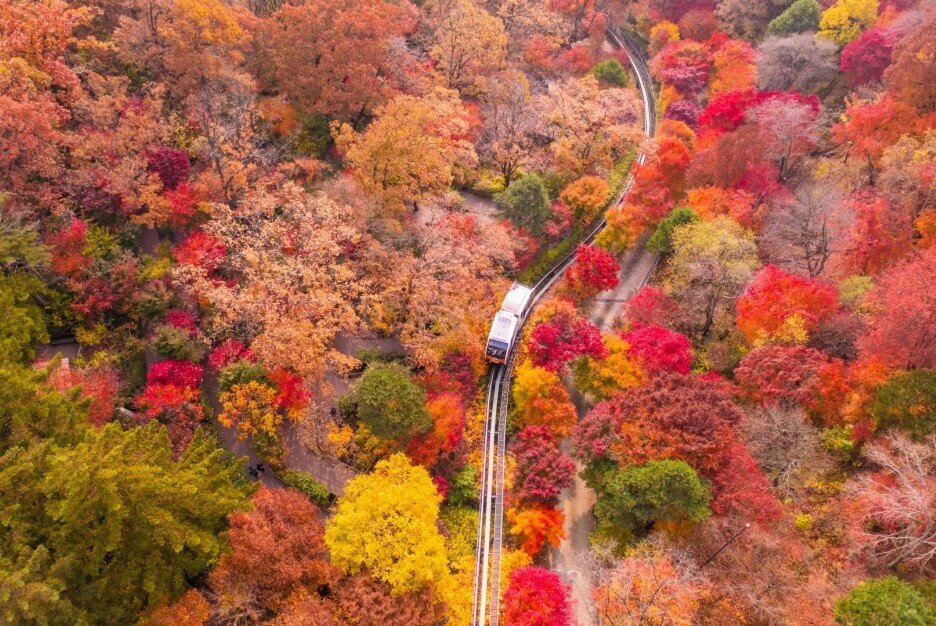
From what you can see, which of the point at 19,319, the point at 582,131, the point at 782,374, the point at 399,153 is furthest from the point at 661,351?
the point at 19,319

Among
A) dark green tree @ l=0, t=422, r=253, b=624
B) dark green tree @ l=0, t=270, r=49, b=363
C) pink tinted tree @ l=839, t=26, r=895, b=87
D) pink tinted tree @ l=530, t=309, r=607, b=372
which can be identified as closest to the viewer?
dark green tree @ l=0, t=422, r=253, b=624

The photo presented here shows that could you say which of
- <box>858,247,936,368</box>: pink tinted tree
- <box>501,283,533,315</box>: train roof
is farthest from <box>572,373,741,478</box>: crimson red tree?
<box>501,283,533,315</box>: train roof

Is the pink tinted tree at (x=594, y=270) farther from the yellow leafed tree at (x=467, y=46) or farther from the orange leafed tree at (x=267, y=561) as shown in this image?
the orange leafed tree at (x=267, y=561)

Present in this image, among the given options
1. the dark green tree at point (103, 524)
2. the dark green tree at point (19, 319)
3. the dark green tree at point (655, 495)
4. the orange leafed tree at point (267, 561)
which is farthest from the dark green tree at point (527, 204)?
the dark green tree at point (19, 319)

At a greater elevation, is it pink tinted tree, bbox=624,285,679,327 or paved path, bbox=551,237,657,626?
pink tinted tree, bbox=624,285,679,327

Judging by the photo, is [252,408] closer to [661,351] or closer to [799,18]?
[661,351]

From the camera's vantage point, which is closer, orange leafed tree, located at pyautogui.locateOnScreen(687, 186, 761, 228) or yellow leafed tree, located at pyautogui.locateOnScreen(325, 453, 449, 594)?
yellow leafed tree, located at pyautogui.locateOnScreen(325, 453, 449, 594)

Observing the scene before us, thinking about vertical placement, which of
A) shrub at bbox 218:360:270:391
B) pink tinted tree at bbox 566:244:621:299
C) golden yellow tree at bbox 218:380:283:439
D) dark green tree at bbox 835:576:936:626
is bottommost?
golden yellow tree at bbox 218:380:283:439

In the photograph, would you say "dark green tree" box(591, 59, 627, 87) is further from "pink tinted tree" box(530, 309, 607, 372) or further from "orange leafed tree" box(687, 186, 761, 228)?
"pink tinted tree" box(530, 309, 607, 372)

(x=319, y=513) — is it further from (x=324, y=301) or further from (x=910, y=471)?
(x=910, y=471)
